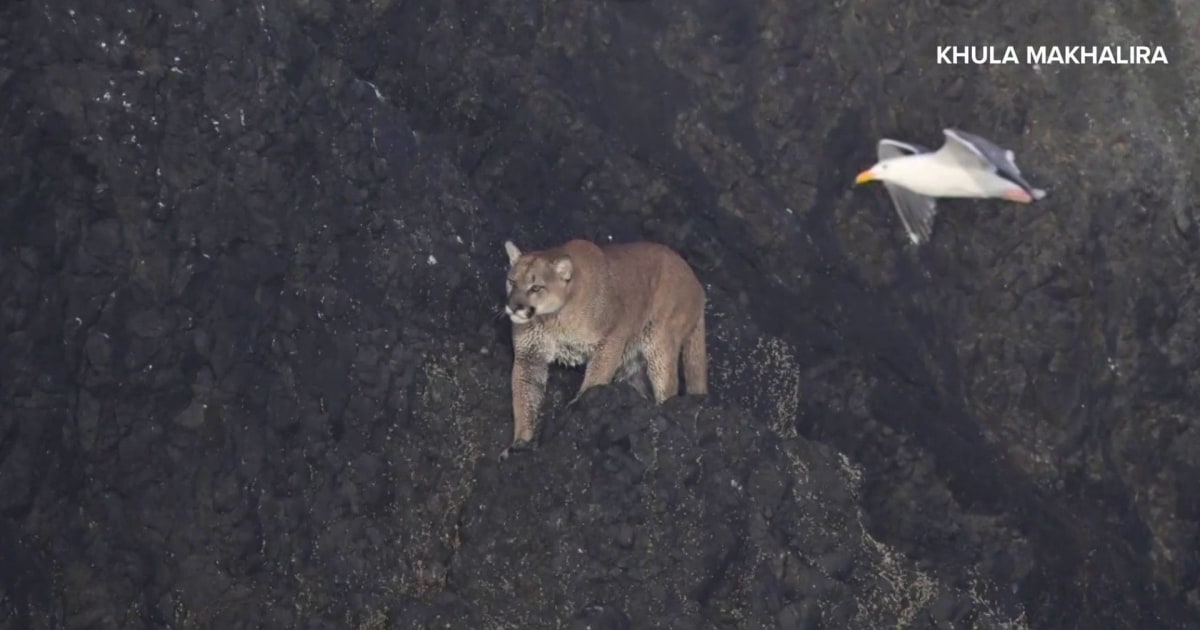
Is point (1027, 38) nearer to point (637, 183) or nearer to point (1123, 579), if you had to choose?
point (637, 183)

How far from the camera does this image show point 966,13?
2053 centimetres

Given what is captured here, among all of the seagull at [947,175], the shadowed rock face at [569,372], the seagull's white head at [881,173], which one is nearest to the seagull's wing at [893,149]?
the seagull at [947,175]

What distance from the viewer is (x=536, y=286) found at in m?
16.5

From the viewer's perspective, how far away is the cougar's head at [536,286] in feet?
54.1

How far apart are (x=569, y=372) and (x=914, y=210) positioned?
429cm

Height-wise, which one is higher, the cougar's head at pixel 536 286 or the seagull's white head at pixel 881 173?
the seagull's white head at pixel 881 173

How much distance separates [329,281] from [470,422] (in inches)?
72.3

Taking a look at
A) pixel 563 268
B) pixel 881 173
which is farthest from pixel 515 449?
pixel 881 173

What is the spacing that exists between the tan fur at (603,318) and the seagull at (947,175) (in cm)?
243

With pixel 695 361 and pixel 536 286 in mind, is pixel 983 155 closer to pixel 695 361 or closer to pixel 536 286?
pixel 695 361

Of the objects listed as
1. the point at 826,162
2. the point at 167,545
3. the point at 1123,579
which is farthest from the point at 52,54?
the point at 1123,579

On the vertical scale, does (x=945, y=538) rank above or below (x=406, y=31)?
below

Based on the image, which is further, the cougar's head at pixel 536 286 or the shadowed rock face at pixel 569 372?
the cougar's head at pixel 536 286
